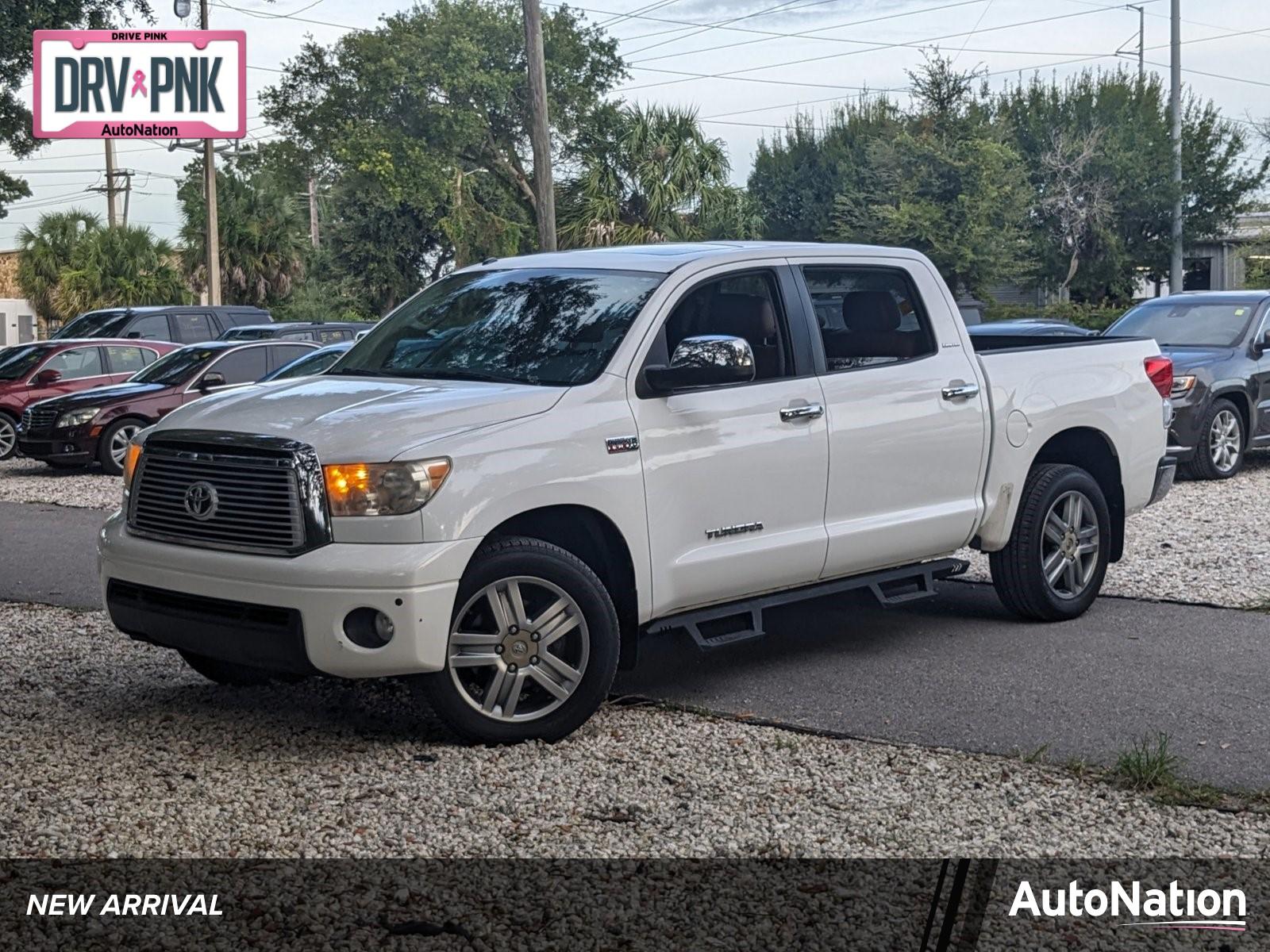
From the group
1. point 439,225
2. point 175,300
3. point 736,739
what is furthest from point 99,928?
point 439,225

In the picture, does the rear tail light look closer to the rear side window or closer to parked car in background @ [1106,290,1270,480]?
the rear side window

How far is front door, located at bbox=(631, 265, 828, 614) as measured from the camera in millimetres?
6438

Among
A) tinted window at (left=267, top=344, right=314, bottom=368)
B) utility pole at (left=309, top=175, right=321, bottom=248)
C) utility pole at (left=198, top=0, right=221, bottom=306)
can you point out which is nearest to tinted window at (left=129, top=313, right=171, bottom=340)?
tinted window at (left=267, top=344, right=314, bottom=368)

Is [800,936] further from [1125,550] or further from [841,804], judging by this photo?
[1125,550]

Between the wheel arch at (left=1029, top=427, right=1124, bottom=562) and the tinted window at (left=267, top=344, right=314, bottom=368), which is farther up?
the tinted window at (left=267, top=344, right=314, bottom=368)

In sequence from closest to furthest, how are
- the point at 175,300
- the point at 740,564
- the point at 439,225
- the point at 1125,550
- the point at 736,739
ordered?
the point at 736,739 < the point at 740,564 < the point at 1125,550 < the point at 175,300 < the point at 439,225

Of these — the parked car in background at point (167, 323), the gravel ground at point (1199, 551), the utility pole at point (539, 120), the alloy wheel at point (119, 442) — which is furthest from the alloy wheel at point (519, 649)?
the parked car in background at point (167, 323)

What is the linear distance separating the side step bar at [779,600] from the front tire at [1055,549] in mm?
369

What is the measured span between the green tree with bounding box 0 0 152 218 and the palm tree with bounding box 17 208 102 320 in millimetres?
16339

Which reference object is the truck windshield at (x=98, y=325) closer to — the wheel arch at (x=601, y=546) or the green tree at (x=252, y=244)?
the green tree at (x=252, y=244)

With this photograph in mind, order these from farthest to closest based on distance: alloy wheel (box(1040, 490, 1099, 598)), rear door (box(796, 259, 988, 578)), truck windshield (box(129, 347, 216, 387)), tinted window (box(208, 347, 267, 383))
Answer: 1. truck windshield (box(129, 347, 216, 387))
2. tinted window (box(208, 347, 267, 383))
3. alloy wheel (box(1040, 490, 1099, 598))
4. rear door (box(796, 259, 988, 578))

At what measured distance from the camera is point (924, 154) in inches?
1948

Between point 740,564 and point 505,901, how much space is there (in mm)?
2539

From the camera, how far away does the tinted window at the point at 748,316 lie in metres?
6.96
